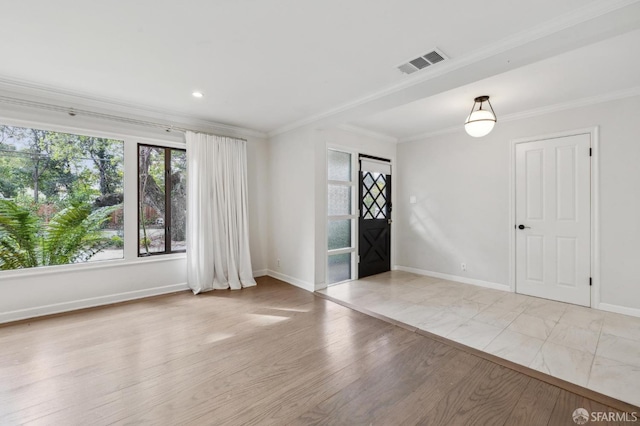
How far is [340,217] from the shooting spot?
480cm

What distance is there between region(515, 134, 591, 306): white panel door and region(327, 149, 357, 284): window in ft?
8.21

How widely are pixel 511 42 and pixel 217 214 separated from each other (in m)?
4.03

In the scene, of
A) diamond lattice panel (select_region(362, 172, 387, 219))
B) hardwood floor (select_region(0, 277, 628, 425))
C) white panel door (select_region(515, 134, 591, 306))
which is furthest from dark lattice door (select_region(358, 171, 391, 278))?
white panel door (select_region(515, 134, 591, 306))

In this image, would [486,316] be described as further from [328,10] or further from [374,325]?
[328,10]

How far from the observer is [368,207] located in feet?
17.2

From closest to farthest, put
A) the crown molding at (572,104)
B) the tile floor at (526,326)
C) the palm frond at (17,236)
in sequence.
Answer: the tile floor at (526,326) → the palm frond at (17,236) → the crown molding at (572,104)

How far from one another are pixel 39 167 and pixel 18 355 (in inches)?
86.0

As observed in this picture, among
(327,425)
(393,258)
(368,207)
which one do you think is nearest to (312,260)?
(368,207)

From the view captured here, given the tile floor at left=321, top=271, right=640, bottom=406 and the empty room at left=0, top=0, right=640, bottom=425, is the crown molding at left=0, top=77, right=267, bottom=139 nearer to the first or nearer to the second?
the empty room at left=0, top=0, right=640, bottom=425

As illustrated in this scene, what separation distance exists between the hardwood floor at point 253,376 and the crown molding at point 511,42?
2.54m

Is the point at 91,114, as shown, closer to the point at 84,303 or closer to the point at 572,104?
the point at 84,303

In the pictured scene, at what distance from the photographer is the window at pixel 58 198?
325cm

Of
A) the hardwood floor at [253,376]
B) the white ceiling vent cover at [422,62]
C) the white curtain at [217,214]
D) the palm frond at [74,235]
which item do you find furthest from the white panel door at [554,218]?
the palm frond at [74,235]

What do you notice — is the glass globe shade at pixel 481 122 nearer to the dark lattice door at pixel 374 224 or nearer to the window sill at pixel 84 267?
the dark lattice door at pixel 374 224
